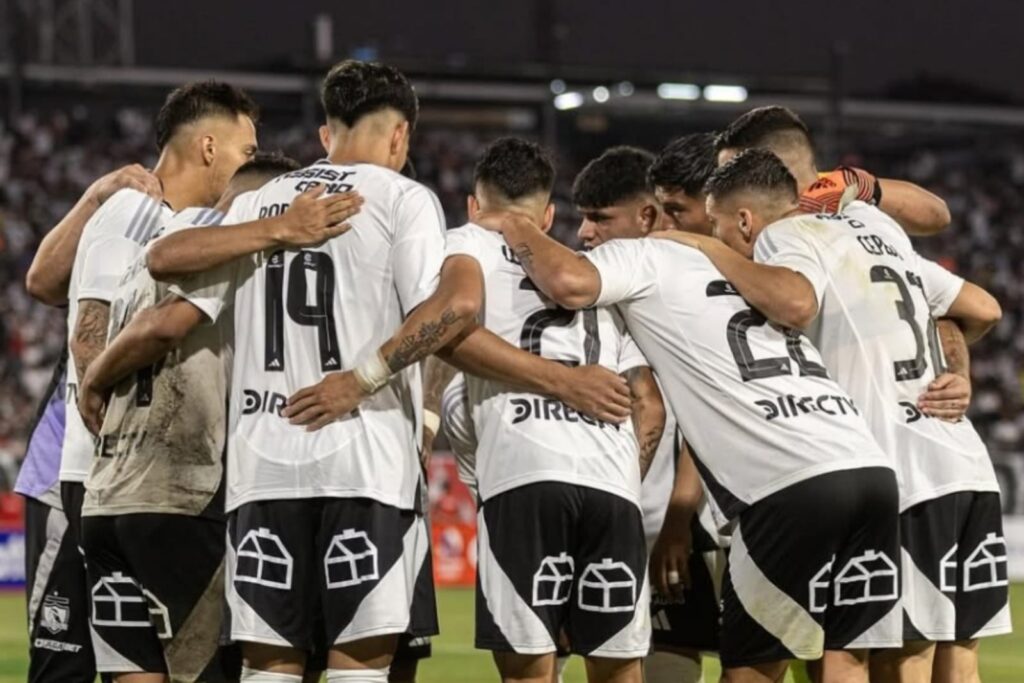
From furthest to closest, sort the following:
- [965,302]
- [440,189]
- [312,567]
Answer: [440,189] → [965,302] → [312,567]

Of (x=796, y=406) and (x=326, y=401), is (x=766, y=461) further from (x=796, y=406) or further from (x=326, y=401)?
(x=326, y=401)

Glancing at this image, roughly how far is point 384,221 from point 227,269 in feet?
1.95

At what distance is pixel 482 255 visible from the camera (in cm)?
632

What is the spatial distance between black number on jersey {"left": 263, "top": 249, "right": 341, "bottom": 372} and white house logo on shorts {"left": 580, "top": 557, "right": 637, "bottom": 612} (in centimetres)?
120

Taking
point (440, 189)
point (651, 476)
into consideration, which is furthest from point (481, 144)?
point (651, 476)

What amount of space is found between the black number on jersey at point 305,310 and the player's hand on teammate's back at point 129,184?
1003 mm

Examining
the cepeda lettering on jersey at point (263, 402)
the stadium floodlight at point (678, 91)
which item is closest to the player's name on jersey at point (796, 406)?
the cepeda lettering on jersey at point (263, 402)

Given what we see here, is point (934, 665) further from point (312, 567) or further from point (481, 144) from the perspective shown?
point (481, 144)

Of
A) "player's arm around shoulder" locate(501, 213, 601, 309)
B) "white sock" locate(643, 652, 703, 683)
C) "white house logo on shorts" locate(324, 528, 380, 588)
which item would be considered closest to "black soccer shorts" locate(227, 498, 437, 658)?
"white house logo on shorts" locate(324, 528, 380, 588)

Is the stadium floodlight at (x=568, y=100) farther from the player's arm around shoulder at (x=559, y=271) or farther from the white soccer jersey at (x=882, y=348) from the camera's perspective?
the player's arm around shoulder at (x=559, y=271)

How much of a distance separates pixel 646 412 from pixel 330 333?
1.45 m

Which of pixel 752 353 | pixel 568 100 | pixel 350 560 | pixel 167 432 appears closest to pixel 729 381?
pixel 752 353

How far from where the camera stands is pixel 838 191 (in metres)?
6.86

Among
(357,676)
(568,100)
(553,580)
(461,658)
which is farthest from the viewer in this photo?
(568,100)
